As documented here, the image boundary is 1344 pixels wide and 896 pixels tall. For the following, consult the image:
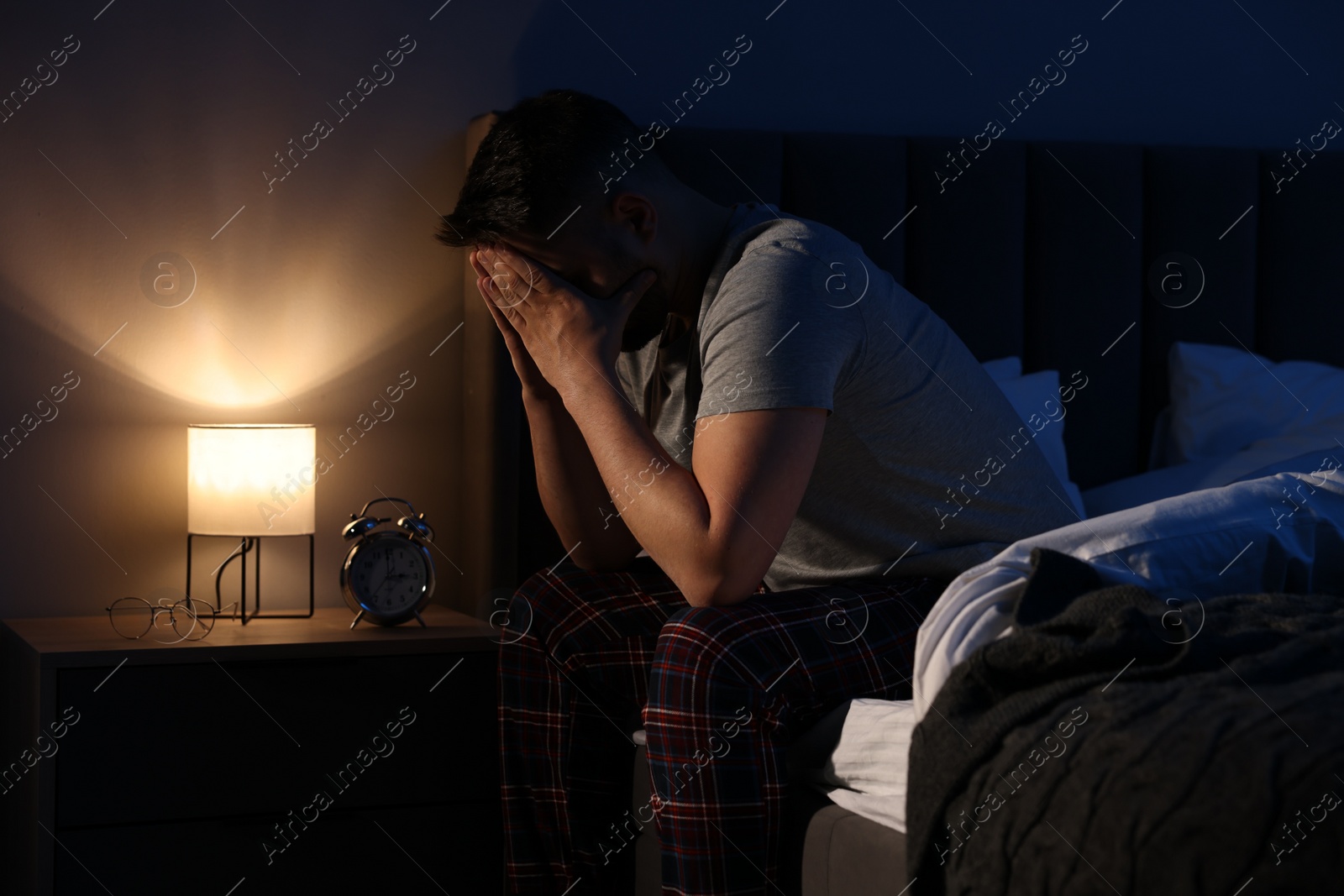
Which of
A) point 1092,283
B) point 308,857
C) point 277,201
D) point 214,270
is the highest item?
point 277,201

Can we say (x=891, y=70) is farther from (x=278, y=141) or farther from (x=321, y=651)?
(x=321, y=651)

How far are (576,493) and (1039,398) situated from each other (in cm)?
90

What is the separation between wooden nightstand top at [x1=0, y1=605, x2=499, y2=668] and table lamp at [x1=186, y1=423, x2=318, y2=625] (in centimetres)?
13

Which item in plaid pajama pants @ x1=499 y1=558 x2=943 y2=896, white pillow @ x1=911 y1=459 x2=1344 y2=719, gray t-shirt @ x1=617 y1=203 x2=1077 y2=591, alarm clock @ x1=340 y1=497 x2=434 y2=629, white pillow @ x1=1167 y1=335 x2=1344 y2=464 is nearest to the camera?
white pillow @ x1=911 y1=459 x2=1344 y2=719

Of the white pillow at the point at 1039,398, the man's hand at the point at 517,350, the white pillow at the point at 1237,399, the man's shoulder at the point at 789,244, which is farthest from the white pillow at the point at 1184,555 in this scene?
the white pillow at the point at 1237,399

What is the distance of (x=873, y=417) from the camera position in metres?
1.34

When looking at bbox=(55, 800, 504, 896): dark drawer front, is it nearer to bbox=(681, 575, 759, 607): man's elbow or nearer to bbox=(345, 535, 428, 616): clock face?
bbox=(345, 535, 428, 616): clock face

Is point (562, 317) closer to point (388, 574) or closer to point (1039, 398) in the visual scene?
point (388, 574)

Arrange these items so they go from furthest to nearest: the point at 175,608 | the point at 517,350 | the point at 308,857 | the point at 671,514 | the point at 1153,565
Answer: the point at 175,608, the point at 308,857, the point at 517,350, the point at 671,514, the point at 1153,565

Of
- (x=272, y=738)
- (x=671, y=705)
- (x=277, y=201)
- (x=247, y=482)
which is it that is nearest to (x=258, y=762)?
(x=272, y=738)

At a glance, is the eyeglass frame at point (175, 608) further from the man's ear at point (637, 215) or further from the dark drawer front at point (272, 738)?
the man's ear at point (637, 215)

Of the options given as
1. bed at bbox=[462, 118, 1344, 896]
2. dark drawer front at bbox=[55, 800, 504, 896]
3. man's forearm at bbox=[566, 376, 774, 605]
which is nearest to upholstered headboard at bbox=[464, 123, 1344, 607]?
bed at bbox=[462, 118, 1344, 896]

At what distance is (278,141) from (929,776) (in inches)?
64.9

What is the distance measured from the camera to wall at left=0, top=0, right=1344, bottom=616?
194 centimetres
